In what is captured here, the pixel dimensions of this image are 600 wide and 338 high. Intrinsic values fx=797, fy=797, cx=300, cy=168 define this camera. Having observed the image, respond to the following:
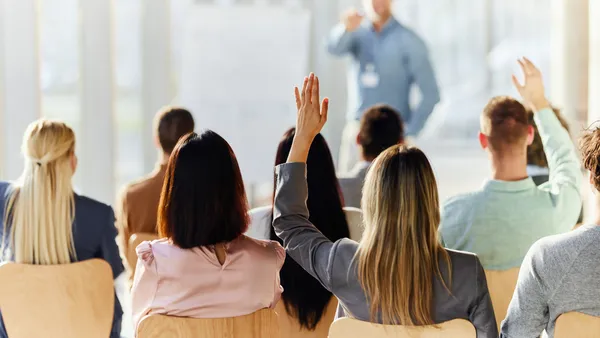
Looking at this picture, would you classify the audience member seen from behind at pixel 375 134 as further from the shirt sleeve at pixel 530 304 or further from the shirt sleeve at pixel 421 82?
the shirt sleeve at pixel 421 82

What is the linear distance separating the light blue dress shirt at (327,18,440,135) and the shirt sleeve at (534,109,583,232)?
7.63 feet

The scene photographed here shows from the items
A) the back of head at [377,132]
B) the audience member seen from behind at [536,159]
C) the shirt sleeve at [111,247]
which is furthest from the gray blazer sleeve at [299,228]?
the audience member seen from behind at [536,159]

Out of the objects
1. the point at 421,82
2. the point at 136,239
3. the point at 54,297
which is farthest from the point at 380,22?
the point at 54,297

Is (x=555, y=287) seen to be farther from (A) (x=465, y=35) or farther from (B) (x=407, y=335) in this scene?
(A) (x=465, y=35)

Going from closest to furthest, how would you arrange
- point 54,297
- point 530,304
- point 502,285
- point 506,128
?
point 530,304, point 54,297, point 502,285, point 506,128

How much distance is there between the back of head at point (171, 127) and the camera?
3.52 m

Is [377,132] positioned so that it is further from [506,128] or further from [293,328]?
[293,328]

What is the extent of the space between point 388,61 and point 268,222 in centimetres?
272

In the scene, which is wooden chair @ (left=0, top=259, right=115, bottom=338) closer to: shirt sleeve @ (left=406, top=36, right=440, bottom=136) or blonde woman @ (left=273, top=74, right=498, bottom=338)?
blonde woman @ (left=273, top=74, right=498, bottom=338)

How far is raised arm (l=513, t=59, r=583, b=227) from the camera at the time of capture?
286 cm

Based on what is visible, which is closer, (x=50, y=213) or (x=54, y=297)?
(x=54, y=297)

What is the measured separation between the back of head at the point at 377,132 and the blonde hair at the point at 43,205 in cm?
127

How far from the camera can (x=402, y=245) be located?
1.96 metres

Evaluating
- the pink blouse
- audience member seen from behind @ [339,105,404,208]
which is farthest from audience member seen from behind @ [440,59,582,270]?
the pink blouse
